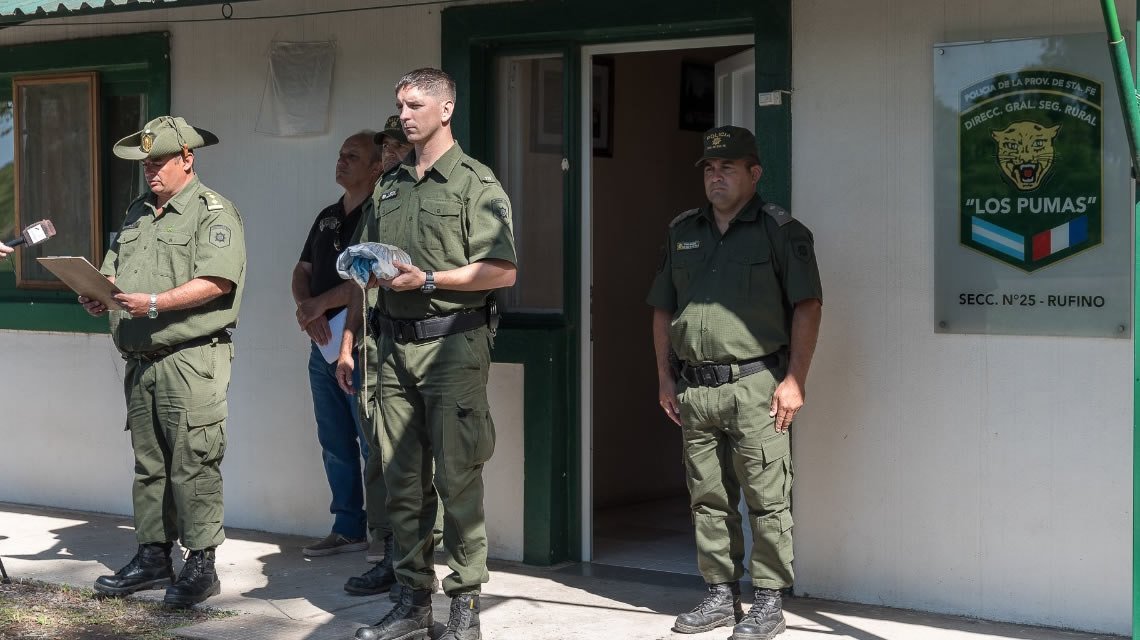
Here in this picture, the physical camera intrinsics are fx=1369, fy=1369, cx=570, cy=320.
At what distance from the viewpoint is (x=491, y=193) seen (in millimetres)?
4922

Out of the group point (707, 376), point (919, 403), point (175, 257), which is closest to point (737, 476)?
point (707, 376)

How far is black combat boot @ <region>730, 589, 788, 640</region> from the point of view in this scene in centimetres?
500

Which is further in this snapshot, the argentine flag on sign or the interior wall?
the interior wall

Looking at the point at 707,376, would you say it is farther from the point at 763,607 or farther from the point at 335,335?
the point at 335,335

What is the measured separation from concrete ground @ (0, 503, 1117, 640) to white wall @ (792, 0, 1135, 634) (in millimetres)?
201

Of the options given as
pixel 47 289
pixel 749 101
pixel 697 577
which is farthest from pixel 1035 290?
pixel 47 289

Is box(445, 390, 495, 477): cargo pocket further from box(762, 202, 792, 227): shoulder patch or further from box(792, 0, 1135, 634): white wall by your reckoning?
box(792, 0, 1135, 634): white wall

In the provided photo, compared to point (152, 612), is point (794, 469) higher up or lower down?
higher up

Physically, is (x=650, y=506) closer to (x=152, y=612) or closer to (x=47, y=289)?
(x=152, y=612)

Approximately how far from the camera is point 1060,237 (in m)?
5.10

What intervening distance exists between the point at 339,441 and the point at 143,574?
3.73 feet

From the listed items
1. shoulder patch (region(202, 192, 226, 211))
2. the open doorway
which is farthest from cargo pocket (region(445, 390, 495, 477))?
the open doorway

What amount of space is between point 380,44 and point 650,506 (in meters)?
3.11

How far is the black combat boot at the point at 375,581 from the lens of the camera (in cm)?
582
